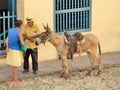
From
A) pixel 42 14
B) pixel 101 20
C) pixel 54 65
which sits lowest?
pixel 54 65

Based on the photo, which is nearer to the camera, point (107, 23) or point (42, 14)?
point (42, 14)

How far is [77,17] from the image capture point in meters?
14.1

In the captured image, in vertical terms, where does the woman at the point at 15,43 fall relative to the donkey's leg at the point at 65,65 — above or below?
above

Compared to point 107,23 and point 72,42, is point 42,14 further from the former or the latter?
point 107,23

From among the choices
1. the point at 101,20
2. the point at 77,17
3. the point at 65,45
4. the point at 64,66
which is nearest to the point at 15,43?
the point at 65,45

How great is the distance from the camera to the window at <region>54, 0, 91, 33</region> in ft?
44.4

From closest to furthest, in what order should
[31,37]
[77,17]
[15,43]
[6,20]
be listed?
1. [15,43]
2. [31,37]
3. [6,20]
4. [77,17]

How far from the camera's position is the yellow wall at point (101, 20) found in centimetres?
1301

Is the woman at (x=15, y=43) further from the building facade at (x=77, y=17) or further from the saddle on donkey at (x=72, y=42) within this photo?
the building facade at (x=77, y=17)

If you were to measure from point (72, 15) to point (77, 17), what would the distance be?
0.81ft

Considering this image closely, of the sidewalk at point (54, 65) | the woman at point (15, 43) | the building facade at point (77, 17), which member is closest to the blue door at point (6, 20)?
the building facade at point (77, 17)

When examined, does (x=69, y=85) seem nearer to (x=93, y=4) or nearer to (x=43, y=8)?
(x=43, y=8)

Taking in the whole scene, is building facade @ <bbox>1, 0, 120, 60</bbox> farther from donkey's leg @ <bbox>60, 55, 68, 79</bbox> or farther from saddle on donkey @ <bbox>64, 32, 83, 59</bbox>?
donkey's leg @ <bbox>60, 55, 68, 79</bbox>

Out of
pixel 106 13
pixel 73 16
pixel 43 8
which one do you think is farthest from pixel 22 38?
pixel 106 13
